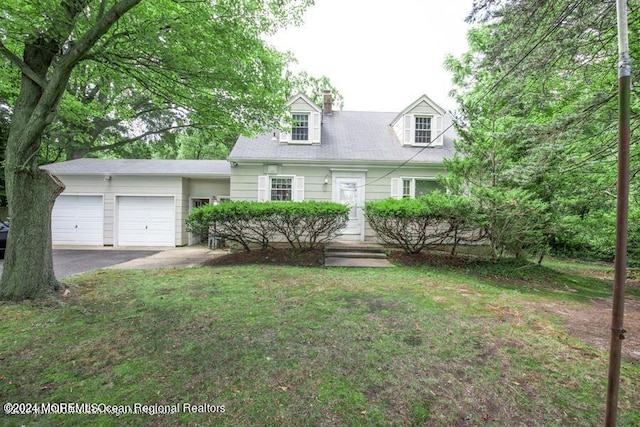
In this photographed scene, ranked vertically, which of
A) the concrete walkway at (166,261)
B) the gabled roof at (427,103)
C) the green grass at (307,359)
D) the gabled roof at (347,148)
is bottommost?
the green grass at (307,359)

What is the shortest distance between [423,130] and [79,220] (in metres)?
14.3

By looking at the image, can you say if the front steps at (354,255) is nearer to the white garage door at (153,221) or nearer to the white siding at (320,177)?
the white siding at (320,177)

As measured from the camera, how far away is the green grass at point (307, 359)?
201 cm

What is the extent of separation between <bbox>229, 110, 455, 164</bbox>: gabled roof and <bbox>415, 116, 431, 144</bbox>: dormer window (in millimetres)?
475

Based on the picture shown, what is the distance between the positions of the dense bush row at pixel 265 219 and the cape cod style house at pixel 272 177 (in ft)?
6.73

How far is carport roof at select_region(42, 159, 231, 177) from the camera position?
34.9 ft

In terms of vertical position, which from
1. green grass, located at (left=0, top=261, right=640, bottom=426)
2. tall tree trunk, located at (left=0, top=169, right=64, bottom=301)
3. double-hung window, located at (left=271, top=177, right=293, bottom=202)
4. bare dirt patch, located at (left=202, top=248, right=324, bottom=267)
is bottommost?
green grass, located at (left=0, top=261, right=640, bottom=426)

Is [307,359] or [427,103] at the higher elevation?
[427,103]

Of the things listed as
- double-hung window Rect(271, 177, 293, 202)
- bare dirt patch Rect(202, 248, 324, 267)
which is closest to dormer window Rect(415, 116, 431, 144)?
double-hung window Rect(271, 177, 293, 202)

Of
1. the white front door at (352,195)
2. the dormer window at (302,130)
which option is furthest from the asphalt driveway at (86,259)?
the white front door at (352,195)

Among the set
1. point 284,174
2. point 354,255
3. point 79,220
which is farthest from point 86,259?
point 354,255

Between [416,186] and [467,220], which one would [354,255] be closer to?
[467,220]

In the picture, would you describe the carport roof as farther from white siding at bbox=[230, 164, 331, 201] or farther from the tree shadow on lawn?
the tree shadow on lawn

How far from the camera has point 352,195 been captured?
991 centimetres
